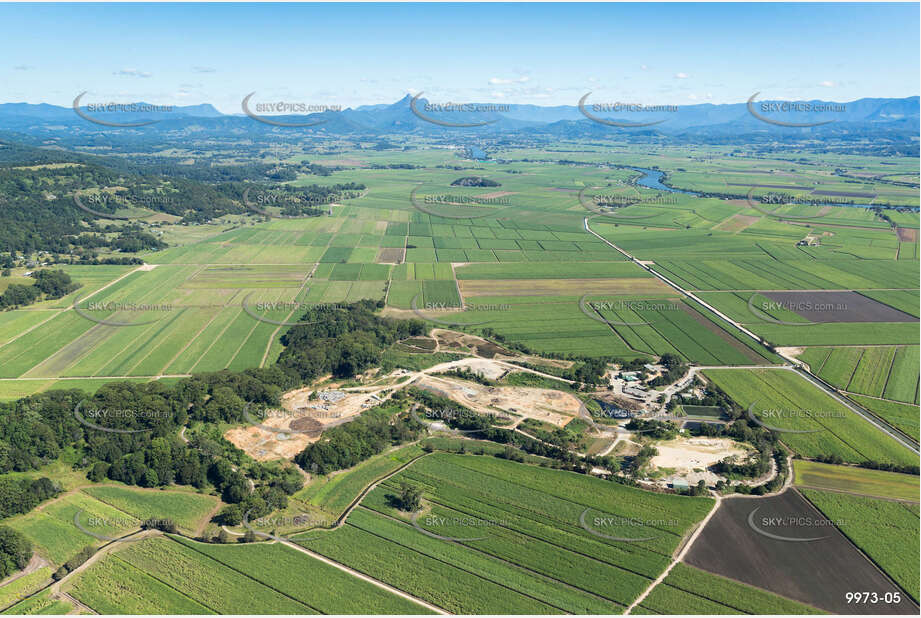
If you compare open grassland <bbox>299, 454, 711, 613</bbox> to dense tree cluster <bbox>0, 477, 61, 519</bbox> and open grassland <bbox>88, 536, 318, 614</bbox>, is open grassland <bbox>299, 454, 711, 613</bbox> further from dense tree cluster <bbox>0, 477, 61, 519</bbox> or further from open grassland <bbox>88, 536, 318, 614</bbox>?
dense tree cluster <bbox>0, 477, 61, 519</bbox>

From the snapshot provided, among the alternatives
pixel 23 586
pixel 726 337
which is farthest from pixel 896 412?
pixel 23 586

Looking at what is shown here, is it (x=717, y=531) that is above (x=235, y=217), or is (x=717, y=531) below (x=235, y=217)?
below

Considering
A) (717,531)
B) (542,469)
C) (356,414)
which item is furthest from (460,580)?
(356,414)

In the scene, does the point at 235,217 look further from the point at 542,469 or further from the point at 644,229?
the point at 542,469

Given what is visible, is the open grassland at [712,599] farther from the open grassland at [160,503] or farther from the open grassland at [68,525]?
the open grassland at [68,525]

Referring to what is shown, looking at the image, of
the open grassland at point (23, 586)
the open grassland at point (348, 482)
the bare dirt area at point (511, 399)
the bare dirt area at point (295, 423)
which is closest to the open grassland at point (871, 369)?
the bare dirt area at point (511, 399)

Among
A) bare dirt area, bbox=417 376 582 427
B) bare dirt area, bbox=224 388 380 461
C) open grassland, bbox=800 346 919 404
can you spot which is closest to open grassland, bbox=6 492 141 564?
bare dirt area, bbox=224 388 380 461

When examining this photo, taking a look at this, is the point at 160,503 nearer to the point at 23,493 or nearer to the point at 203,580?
the point at 23,493
